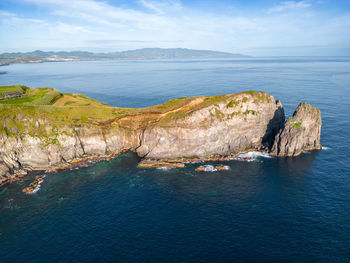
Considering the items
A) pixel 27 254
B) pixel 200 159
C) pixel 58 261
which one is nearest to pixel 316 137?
pixel 200 159

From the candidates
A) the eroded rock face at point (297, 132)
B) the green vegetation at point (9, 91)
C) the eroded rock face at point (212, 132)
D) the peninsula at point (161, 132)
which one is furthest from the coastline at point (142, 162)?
the green vegetation at point (9, 91)

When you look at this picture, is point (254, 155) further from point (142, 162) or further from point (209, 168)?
point (142, 162)

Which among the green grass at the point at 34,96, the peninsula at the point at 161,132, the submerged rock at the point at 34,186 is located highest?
the green grass at the point at 34,96

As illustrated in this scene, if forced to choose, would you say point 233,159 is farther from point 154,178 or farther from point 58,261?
point 58,261

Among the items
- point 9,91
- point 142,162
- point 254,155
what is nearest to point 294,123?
point 254,155

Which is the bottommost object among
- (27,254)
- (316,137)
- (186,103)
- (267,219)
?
Answer: (27,254)

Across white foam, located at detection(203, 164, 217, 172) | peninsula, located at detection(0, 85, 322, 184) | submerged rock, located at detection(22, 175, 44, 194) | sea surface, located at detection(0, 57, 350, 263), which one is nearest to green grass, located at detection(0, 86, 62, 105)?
peninsula, located at detection(0, 85, 322, 184)

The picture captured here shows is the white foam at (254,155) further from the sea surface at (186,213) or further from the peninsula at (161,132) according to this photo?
the peninsula at (161,132)
